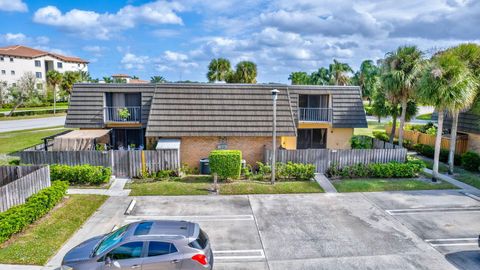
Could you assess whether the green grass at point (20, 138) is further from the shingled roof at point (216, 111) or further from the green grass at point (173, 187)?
the green grass at point (173, 187)

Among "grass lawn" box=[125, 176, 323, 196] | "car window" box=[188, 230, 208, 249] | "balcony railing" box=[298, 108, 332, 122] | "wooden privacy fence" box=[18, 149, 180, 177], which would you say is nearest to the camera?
"car window" box=[188, 230, 208, 249]

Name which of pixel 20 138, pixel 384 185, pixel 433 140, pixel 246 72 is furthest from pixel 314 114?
pixel 246 72

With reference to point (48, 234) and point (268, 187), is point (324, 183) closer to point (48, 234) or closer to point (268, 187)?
point (268, 187)

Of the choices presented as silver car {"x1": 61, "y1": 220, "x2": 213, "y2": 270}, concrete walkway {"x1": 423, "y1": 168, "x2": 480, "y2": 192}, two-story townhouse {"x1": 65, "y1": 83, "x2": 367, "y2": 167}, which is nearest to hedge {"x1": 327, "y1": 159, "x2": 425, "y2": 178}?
concrete walkway {"x1": 423, "y1": 168, "x2": 480, "y2": 192}

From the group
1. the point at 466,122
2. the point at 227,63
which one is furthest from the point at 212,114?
the point at 227,63

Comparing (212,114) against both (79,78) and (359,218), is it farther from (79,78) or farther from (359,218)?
(79,78)

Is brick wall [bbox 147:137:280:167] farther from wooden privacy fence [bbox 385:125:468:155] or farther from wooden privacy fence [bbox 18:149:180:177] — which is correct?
wooden privacy fence [bbox 385:125:468:155]

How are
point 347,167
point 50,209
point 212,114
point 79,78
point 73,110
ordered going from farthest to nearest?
1. point 79,78
2. point 73,110
3. point 212,114
4. point 347,167
5. point 50,209
